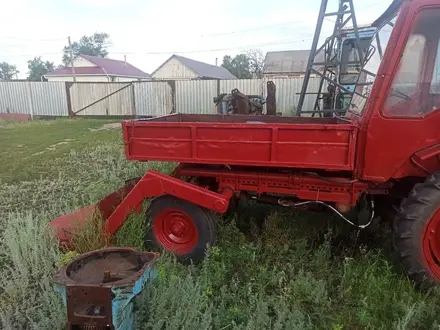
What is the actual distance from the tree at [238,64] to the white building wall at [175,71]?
1217 centimetres

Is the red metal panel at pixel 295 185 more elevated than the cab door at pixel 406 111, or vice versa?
the cab door at pixel 406 111

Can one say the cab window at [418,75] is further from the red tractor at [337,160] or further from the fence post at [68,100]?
the fence post at [68,100]

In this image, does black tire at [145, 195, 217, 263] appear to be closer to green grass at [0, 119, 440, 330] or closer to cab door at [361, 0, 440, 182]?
green grass at [0, 119, 440, 330]

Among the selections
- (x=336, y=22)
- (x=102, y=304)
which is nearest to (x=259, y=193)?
(x=102, y=304)

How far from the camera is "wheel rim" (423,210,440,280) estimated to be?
2.90 metres

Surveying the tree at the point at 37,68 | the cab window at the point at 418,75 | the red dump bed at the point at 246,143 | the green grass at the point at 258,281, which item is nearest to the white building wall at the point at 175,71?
the tree at the point at 37,68

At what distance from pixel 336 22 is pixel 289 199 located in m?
6.73

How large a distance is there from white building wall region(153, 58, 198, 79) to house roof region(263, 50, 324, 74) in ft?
30.2

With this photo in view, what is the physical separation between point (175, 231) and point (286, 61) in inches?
1514

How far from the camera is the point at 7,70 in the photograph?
64312 millimetres

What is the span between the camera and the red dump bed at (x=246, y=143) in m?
3.01

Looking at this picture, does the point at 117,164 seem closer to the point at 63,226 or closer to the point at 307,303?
the point at 63,226

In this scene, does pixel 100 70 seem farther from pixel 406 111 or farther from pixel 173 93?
pixel 406 111

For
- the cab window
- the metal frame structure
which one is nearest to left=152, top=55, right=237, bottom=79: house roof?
the metal frame structure
